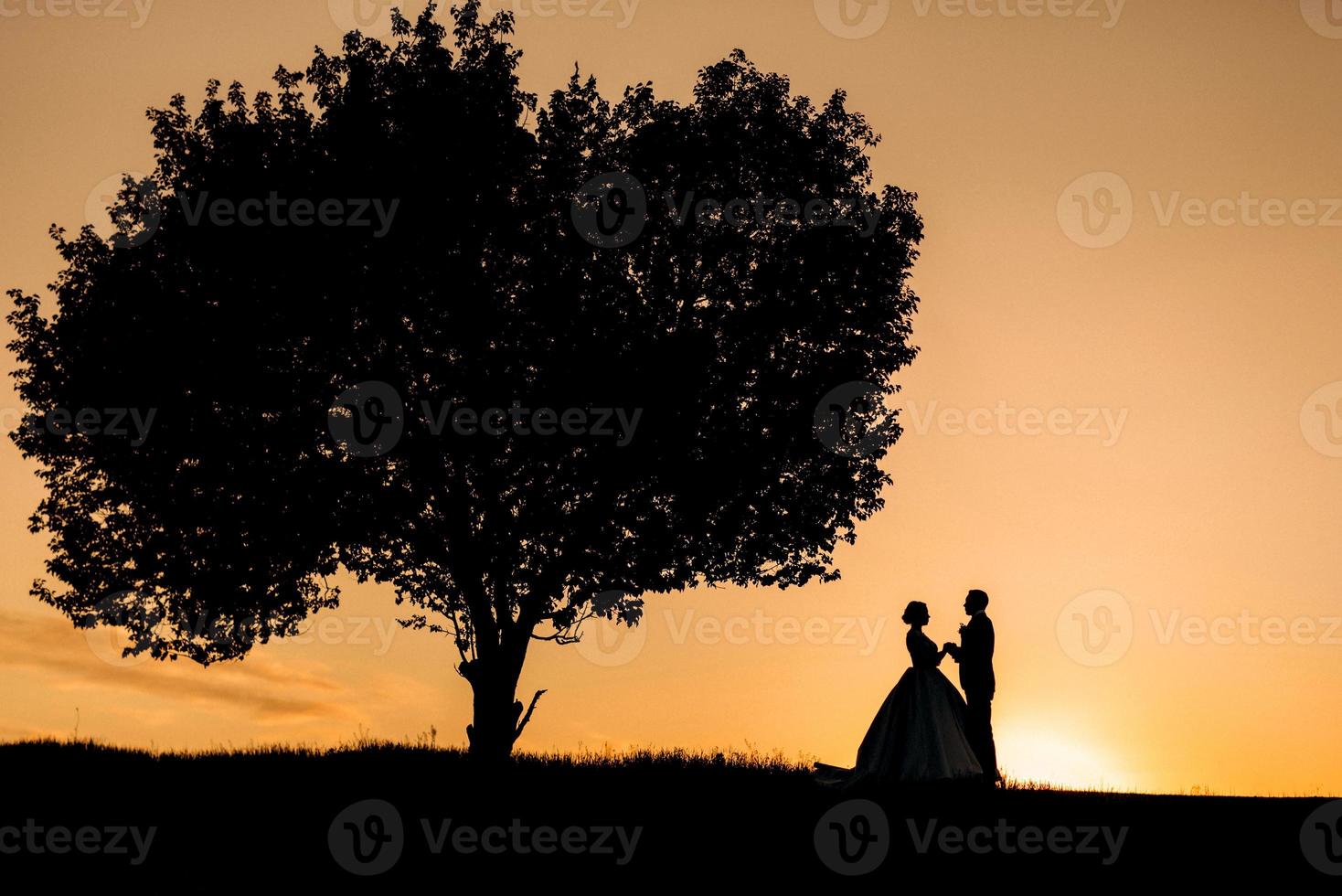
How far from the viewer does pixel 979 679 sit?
2173 centimetres

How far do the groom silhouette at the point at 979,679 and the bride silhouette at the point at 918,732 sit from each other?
0.79 feet

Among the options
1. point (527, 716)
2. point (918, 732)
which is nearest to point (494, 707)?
point (527, 716)

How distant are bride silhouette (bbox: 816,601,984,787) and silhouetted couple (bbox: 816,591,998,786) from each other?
15 millimetres

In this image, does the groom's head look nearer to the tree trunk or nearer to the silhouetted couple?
the silhouetted couple

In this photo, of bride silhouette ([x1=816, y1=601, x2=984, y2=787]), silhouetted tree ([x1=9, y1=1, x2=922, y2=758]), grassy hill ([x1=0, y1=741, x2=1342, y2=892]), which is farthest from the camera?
silhouetted tree ([x1=9, y1=1, x2=922, y2=758])

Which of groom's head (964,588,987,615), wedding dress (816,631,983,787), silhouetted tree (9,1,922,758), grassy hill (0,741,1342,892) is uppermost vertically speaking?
silhouetted tree (9,1,922,758)

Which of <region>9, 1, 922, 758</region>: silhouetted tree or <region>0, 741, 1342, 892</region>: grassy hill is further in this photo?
<region>9, 1, 922, 758</region>: silhouetted tree

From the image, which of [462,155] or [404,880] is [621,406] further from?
[404,880]

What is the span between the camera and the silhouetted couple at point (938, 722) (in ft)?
70.5

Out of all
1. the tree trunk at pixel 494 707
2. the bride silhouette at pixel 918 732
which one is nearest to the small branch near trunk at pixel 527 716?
the tree trunk at pixel 494 707

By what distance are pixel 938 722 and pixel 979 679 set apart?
3.33ft

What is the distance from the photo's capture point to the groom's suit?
71.4ft

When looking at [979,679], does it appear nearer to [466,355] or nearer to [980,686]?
[980,686]

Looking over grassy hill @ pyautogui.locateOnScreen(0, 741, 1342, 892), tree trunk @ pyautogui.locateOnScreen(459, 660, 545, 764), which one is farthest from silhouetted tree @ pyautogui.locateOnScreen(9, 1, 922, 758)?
grassy hill @ pyautogui.locateOnScreen(0, 741, 1342, 892)
